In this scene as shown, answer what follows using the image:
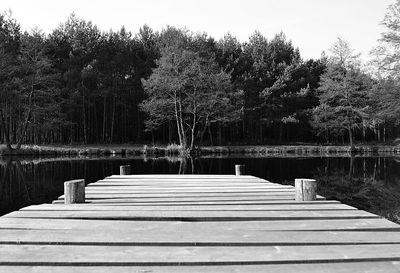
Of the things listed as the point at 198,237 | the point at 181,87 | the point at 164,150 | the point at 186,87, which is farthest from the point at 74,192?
the point at 186,87

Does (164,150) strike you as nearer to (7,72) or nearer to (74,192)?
(7,72)

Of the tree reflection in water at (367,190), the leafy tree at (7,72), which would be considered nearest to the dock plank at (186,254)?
the tree reflection in water at (367,190)

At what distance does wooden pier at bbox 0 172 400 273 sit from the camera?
313 centimetres

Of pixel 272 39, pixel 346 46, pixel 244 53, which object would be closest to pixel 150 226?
pixel 346 46

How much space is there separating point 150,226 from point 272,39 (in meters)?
52.4

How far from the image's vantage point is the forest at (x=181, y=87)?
3550 cm

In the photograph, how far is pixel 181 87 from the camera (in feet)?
120

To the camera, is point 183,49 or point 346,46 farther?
point 346,46

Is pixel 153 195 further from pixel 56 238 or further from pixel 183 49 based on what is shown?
pixel 183 49

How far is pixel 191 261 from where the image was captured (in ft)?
10.4

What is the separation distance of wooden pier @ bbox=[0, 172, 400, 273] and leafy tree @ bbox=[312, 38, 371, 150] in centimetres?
3770

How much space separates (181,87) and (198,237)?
33.1 metres

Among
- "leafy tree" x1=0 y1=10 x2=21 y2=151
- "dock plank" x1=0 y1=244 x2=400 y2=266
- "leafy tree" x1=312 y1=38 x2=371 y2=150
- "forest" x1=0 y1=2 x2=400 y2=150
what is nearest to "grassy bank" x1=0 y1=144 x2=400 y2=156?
"forest" x1=0 y1=2 x2=400 y2=150

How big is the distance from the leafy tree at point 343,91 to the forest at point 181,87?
10cm
